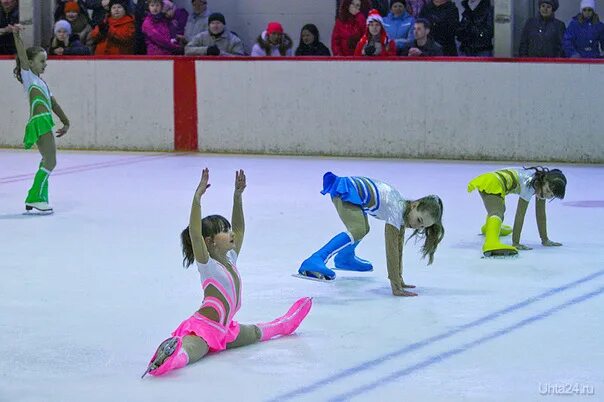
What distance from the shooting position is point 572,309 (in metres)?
6.74

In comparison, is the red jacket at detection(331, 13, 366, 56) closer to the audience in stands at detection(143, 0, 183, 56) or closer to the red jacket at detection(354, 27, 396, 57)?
the red jacket at detection(354, 27, 396, 57)

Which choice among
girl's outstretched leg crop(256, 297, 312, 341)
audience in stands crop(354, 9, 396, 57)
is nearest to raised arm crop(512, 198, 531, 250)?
girl's outstretched leg crop(256, 297, 312, 341)

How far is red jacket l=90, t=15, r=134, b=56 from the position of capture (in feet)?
54.0

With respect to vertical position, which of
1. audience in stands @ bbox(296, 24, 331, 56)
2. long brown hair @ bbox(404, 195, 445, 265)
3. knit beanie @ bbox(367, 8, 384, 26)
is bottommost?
long brown hair @ bbox(404, 195, 445, 265)

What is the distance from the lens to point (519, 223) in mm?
8750

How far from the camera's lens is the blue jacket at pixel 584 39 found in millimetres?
14695

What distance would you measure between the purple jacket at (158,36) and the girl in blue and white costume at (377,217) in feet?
29.6

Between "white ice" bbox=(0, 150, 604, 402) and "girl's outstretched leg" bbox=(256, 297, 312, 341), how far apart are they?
0.18 feet

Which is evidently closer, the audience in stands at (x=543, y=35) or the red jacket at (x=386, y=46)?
the audience in stands at (x=543, y=35)

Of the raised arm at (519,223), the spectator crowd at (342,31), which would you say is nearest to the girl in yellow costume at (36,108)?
the raised arm at (519,223)

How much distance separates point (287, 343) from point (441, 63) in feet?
29.4

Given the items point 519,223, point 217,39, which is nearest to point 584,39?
point 217,39

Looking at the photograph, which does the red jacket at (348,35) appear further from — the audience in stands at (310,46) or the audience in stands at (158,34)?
the audience in stands at (158,34)

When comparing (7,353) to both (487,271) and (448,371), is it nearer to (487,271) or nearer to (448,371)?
(448,371)
